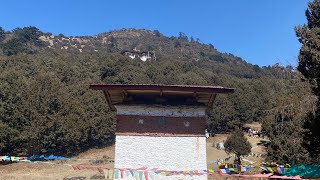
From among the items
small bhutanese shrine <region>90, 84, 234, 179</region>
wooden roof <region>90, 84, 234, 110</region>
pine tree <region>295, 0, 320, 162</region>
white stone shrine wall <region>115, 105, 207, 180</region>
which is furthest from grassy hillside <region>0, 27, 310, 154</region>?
white stone shrine wall <region>115, 105, 207, 180</region>

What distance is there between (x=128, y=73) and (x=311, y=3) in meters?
70.8

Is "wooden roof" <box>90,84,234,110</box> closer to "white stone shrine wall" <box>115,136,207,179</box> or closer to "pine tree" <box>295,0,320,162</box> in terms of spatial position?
"white stone shrine wall" <box>115,136,207,179</box>

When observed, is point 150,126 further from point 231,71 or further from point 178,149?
point 231,71

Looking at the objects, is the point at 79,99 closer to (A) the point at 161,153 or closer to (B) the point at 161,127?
(B) the point at 161,127

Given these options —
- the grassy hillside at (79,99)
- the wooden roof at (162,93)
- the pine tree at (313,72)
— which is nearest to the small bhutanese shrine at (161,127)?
the wooden roof at (162,93)

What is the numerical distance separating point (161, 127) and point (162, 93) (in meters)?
1.42

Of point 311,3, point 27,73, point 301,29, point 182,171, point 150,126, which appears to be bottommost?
point 182,171

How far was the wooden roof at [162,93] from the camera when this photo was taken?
13531mm

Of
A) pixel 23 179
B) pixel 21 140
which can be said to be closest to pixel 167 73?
pixel 21 140

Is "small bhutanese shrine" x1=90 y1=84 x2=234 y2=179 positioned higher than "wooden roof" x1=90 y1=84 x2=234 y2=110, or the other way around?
"wooden roof" x1=90 y1=84 x2=234 y2=110

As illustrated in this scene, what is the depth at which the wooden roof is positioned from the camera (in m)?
13.5

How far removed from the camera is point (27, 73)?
79.4m

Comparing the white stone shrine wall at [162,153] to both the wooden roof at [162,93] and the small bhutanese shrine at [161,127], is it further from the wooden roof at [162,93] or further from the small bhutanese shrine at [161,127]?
the wooden roof at [162,93]

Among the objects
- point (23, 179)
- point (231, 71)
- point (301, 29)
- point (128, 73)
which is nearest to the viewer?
point (301, 29)
